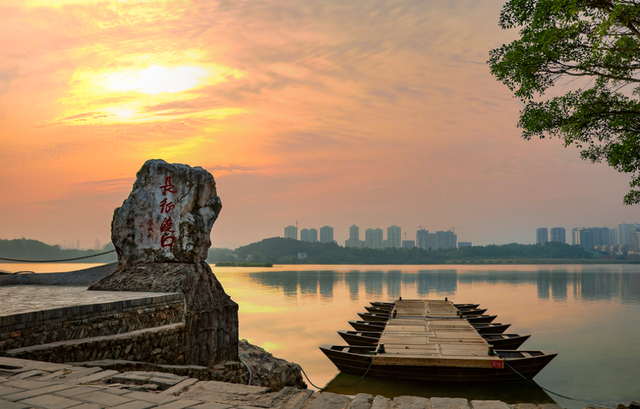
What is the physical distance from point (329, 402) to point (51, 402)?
82.3 inches

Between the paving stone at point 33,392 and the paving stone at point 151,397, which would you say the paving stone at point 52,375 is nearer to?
the paving stone at point 33,392

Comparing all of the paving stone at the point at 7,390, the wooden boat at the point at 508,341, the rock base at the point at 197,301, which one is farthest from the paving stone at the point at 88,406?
the wooden boat at the point at 508,341

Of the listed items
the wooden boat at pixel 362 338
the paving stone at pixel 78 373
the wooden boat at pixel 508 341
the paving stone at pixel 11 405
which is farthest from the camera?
the wooden boat at pixel 508 341

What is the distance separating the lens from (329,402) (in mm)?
3625

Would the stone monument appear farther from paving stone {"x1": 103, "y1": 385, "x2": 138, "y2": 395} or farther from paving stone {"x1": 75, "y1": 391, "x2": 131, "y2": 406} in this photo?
paving stone {"x1": 75, "y1": 391, "x2": 131, "y2": 406}

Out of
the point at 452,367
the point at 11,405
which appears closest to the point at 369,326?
the point at 452,367

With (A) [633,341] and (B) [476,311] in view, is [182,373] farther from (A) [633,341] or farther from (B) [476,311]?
(A) [633,341]

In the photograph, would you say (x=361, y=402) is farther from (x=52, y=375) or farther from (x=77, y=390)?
(x=52, y=375)

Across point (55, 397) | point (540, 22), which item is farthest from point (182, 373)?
point (540, 22)

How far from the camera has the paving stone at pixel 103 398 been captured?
324 centimetres

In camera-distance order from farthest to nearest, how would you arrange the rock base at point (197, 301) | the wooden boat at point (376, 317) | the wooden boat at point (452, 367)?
1. the wooden boat at point (376, 317)
2. the wooden boat at point (452, 367)
3. the rock base at point (197, 301)

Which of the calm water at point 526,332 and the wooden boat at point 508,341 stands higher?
the wooden boat at point 508,341

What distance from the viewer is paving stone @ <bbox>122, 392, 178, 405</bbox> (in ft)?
11.0

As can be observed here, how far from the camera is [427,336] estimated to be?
36.4 ft
